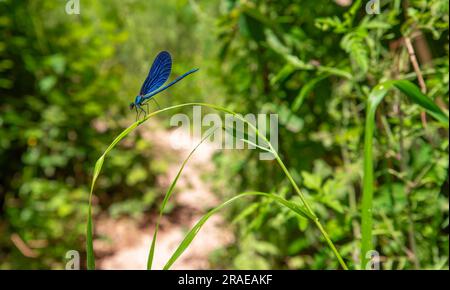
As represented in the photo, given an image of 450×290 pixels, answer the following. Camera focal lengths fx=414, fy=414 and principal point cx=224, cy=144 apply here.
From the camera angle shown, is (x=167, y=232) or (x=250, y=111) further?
(x=167, y=232)

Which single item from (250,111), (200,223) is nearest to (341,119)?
(250,111)

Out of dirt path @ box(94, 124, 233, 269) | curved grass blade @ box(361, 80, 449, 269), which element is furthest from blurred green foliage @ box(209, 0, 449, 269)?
dirt path @ box(94, 124, 233, 269)

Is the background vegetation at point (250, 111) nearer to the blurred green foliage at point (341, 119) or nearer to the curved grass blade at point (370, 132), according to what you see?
the blurred green foliage at point (341, 119)

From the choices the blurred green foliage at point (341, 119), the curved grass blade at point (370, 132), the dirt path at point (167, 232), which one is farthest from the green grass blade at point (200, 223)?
the dirt path at point (167, 232)

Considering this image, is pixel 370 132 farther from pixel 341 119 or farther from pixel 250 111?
pixel 250 111

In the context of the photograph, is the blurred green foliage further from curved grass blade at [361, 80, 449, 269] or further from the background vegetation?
curved grass blade at [361, 80, 449, 269]
